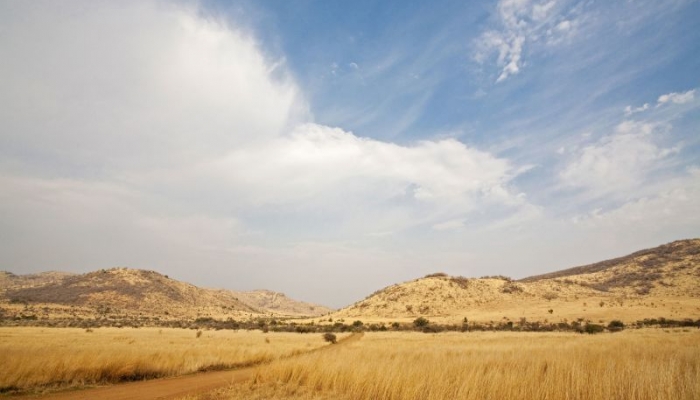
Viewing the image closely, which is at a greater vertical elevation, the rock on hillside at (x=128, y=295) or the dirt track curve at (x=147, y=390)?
the rock on hillside at (x=128, y=295)

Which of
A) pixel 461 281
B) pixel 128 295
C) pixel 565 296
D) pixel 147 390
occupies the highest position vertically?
pixel 461 281

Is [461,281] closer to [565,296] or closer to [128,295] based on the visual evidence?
[565,296]

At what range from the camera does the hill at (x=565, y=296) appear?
6228 cm

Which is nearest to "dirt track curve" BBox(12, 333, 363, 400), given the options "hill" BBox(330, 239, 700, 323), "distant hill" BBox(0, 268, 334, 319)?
"hill" BBox(330, 239, 700, 323)

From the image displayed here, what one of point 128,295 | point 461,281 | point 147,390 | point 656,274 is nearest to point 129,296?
point 128,295

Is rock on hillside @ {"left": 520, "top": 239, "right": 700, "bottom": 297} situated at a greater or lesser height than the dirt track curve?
greater

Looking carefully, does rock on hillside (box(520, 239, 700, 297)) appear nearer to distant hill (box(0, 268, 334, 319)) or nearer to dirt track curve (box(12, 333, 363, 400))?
dirt track curve (box(12, 333, 363, 400))

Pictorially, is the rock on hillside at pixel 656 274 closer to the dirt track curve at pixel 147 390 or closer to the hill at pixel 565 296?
the hill at pixel 565 296

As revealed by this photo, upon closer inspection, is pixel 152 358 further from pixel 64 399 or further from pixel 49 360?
pixel 64 399

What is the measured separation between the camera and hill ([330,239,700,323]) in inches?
2452

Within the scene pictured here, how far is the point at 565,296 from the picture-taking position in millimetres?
83312

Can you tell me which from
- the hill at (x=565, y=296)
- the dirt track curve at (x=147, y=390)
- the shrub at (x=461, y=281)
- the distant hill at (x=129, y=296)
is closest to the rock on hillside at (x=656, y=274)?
the hill at (x=565, y=296)

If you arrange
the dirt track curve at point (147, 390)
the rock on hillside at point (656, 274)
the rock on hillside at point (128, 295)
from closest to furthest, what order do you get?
1. the dirt track curve at point (147, 390)
2. the rock on hillside at point (656, 274)
3. the rock on hillside at point (128, 295)

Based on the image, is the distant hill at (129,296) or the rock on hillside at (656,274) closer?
the rock on hillside at (656,274)
